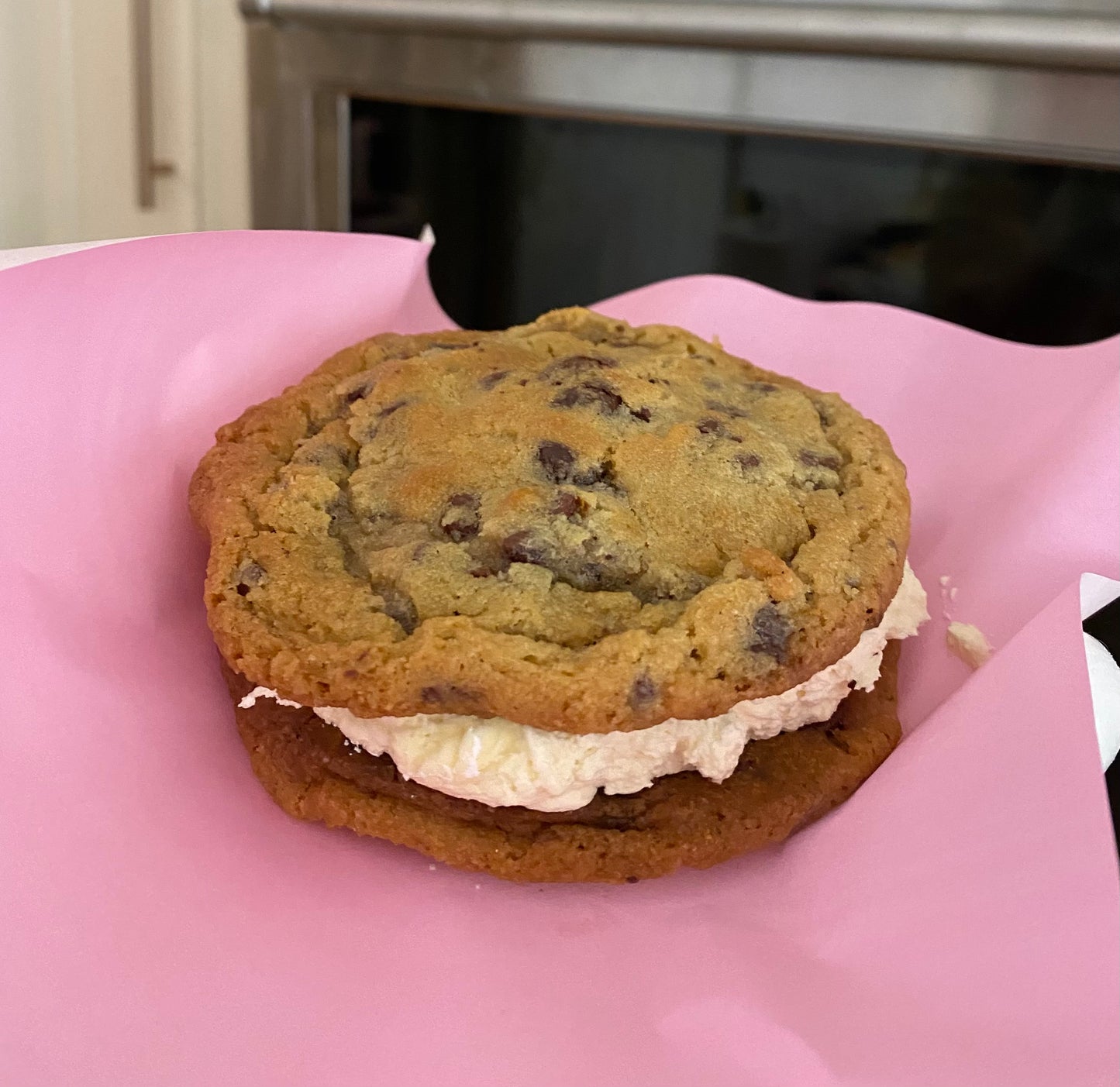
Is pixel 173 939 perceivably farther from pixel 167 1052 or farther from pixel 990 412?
pixel 990 412

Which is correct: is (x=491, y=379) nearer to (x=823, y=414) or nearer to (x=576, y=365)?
(x=576, y=365)

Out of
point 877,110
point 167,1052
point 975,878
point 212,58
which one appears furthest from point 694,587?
point 212,58

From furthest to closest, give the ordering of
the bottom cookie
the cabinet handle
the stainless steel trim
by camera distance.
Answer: the cabinet handle → the stainless steel trim → the bottom cookie

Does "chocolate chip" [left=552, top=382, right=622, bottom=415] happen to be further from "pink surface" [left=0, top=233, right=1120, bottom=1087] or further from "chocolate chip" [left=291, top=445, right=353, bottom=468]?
"pink surface" [left=0, top=233, right=1120, bottom=1087]

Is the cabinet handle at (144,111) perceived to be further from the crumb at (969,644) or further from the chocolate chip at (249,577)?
the crumb at (969,644)

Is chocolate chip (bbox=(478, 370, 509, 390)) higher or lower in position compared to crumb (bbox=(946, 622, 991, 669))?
higher

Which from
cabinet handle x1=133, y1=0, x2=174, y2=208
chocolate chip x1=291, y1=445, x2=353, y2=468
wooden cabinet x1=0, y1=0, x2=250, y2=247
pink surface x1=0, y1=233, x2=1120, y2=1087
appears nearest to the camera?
pink surface x1=0, y1=233, x2=1120, y2=1087

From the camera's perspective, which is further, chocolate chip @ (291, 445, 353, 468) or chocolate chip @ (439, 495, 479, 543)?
chocolate chip @ (291, 445, 353, 468)

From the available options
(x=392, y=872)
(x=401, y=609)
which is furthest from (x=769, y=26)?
(x=392, y=872)

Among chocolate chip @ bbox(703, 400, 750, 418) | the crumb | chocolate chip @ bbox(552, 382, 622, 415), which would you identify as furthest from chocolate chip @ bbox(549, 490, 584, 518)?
the crumb
